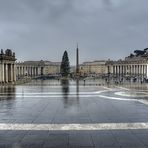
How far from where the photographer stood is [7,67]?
307ft

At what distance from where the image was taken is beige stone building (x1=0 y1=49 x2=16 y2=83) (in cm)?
8578

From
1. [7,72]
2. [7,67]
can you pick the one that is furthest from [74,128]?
[7,67]

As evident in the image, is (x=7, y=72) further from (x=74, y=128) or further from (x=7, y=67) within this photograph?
(x=74, y=128)

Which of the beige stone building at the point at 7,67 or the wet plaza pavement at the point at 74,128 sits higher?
the beige stone building at the point at 7,67

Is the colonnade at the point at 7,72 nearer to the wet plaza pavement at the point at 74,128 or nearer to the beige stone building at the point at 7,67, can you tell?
the beige stone building at the point at 7,67

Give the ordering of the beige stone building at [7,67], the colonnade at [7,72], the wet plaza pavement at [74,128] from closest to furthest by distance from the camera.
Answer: the wet plaza pavement at [74,128] < the colonnade at [7,72] < the beige stone building at [7,67]

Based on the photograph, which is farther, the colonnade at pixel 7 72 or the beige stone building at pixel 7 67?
the beige stone building at pixel 7 67

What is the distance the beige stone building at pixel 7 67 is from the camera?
85.8 metres

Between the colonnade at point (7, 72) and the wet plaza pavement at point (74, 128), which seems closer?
the wet plaza pavement at point (74, 128)

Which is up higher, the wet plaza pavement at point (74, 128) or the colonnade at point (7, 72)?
the colonnade at point (7, 72)

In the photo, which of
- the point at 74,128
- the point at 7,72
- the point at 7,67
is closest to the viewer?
the point at 74,128

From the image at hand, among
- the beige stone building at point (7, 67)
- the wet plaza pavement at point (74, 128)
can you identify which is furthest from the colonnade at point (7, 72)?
the wet plaza pavement at point (74, 128)

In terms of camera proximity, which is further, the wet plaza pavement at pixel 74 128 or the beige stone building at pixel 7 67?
the beige stone building at pixel 7 67

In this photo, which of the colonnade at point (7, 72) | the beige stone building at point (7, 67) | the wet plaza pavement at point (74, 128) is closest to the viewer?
the wet plaza pavement at point (74, 128)
